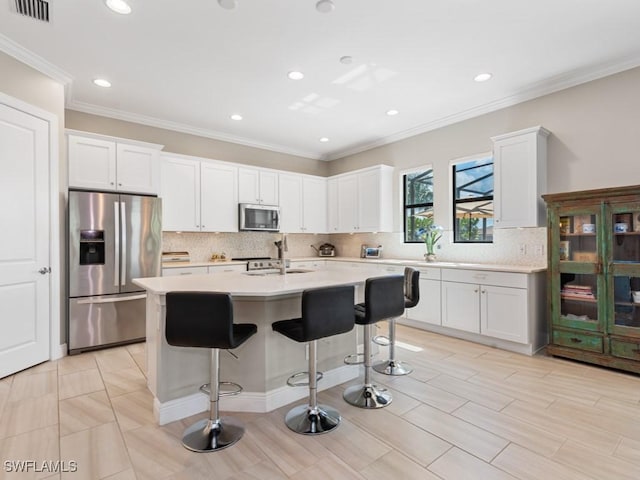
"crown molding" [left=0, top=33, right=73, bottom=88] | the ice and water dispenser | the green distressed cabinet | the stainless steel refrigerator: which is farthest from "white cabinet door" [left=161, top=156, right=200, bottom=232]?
the green distressed cabinet

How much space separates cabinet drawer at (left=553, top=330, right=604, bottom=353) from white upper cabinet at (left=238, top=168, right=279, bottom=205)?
14.3 feet

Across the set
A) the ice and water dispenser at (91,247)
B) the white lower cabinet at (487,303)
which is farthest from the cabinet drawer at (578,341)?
the ice and water dispenser at (91,247)

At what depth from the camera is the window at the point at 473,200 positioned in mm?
4457

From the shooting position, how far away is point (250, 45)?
2957 millimetres

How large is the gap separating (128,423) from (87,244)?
232 centimetres

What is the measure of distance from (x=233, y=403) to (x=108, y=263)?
2.44 m

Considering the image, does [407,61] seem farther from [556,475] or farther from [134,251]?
[134,251]

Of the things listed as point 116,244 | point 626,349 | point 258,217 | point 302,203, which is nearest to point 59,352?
point 116,244

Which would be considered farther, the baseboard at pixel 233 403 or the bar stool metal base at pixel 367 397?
the bar stool metal base at pixel 367 397

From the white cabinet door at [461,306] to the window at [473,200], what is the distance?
2.86ft

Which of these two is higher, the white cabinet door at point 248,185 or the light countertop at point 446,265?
the white cabinet door at point 248,185

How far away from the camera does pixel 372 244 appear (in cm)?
602

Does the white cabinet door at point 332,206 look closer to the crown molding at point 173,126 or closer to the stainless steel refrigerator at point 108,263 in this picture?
the crown molding at point 173,126

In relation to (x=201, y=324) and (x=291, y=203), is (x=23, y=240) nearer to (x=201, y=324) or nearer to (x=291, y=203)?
(x=201, y=324)
